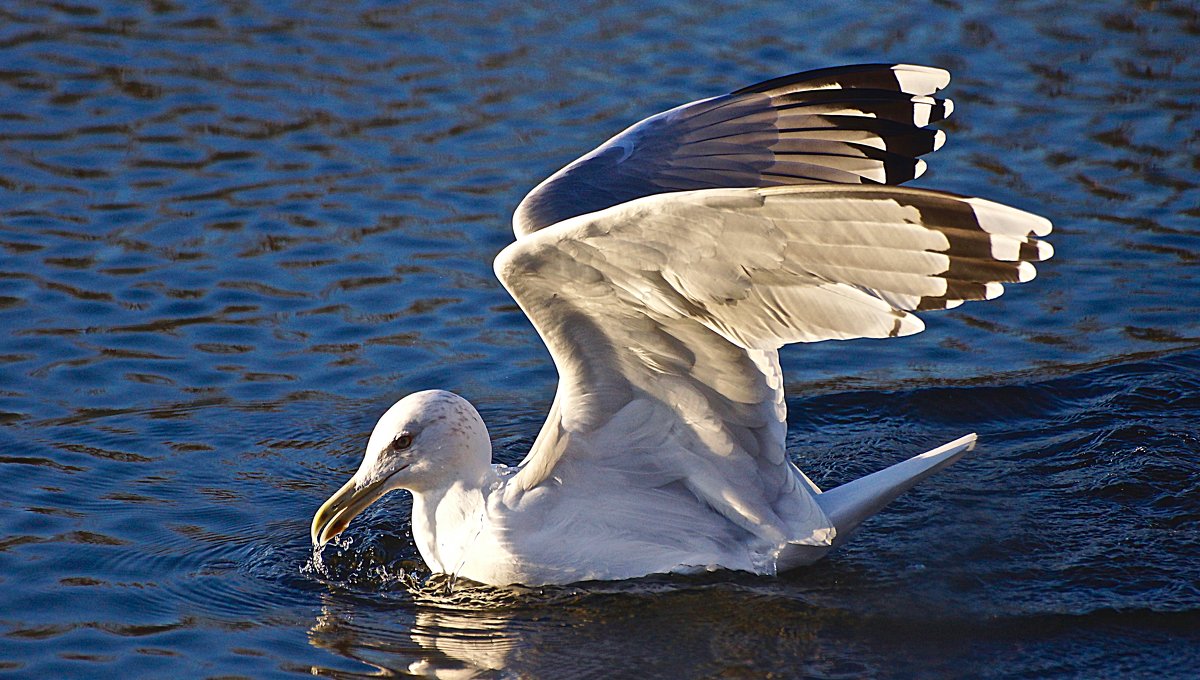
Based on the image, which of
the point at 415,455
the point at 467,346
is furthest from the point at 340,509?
the point at 467,346

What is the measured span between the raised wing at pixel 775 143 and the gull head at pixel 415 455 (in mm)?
932

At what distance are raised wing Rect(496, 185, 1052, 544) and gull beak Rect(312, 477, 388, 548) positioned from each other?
61 centimetres

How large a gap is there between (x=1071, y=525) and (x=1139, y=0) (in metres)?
8.04

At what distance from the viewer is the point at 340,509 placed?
673 cm

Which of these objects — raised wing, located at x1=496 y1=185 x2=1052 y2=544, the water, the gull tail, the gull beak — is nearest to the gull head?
the gull beak

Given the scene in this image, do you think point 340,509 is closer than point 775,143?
Yes

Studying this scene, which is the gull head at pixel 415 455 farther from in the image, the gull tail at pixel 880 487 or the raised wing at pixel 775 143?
the gull tail at pixel 880 487

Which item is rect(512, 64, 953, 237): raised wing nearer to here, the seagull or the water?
the seagull

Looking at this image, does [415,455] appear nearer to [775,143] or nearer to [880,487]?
[880,487]

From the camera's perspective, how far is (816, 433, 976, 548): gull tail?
667cm

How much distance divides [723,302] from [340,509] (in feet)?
6.65

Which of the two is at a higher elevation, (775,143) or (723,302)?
(775,143)

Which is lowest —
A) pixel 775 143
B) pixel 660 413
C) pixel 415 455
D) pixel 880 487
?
pixel 880 487

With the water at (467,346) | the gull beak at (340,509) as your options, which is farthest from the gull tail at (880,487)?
the gull beak at (340,509)
